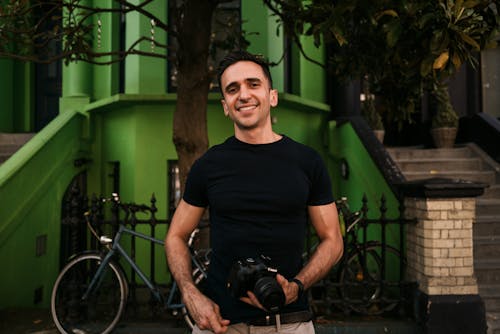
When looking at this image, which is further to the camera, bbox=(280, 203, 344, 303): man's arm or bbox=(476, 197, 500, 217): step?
bbox=(476, 197, 500, 217): step

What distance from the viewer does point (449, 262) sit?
453cm

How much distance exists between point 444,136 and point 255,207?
7934 mm

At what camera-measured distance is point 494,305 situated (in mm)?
5121

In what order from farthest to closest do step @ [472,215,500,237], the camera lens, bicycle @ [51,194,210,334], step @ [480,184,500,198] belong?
step @ [480,184,500,198] < step @ [472,215,500,237] < bicycle @ [51,194,210,334] < the camera lens

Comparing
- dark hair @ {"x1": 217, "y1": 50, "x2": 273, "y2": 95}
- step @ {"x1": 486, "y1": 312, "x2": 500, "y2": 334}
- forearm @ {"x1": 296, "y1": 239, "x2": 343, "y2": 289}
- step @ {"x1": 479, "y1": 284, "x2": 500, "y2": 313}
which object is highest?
dark hair @ {"x1": 217, "y1": 50, "x2": 273, "y2": 95}

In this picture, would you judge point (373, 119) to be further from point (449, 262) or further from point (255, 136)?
point (255, 136)

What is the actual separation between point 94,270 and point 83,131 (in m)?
4.96

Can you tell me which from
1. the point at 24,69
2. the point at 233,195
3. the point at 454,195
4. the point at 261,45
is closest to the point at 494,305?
the point at 454,195

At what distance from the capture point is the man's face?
191 centimetres

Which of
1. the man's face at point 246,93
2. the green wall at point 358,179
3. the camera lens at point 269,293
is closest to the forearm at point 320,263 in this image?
the camera lens at point 269,293

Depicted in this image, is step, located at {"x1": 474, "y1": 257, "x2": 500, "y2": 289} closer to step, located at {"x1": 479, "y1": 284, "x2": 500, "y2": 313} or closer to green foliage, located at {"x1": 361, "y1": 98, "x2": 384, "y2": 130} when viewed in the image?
step, located at {"x1": 479, "y1": 284, "x2": 500, "y2": 313}

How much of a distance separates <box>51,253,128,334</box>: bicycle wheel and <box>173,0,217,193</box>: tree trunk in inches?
61.8

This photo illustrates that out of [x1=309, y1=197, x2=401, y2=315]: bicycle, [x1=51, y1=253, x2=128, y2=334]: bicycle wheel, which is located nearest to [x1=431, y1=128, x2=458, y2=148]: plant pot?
[x1=309, y1=197, x2=401, y2=315]: bicycle

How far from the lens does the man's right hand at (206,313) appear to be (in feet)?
5.79
